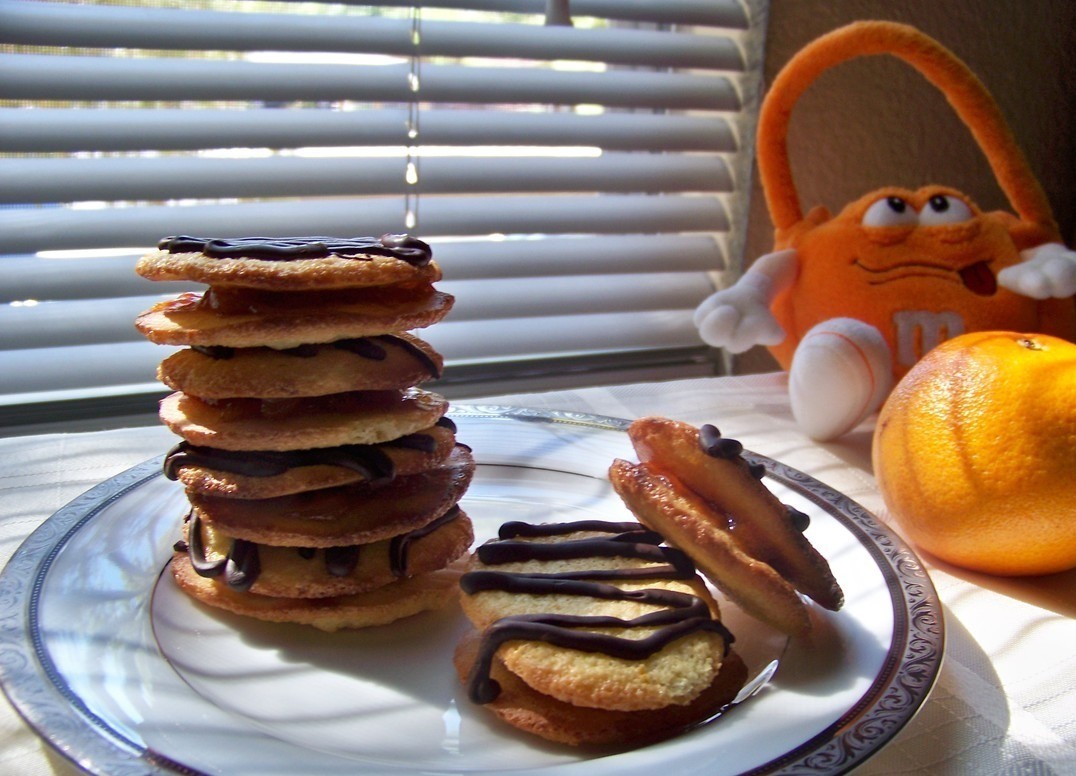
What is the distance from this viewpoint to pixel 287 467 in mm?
847

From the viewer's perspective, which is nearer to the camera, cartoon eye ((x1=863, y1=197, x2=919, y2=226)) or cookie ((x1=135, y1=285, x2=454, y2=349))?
cookie ((x1=135, y1=285, x2=454, y2=349))

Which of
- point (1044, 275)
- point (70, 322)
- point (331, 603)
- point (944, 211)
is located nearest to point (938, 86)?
point (944, 211)

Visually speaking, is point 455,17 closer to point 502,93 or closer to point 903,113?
point 502,93

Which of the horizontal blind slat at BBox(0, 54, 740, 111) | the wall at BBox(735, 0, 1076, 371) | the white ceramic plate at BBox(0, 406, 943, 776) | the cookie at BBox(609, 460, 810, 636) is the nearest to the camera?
the white ceramic plate at BBox(0, 406, 943, 776)

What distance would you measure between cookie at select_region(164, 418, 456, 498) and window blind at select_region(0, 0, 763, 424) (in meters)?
0.70

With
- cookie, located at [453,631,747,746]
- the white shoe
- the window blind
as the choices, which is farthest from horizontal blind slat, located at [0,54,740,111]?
cookie, located at [453,631,747,746]

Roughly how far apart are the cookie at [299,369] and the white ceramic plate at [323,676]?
19 cm

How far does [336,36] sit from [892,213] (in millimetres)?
883

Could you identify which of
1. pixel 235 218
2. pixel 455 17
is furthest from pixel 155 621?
pixel 455 17

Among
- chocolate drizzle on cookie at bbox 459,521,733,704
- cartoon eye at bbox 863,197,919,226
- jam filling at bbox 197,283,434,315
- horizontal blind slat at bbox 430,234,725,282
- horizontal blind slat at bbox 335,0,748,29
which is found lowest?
chocolate drizzle on cookie at bbox 459,521,733,704

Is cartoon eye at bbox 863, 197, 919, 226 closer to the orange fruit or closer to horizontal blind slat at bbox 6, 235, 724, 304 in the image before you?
the orange fruit

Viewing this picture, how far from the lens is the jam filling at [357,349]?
2.76 feet

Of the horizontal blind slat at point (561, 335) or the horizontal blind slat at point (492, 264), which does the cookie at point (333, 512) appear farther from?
the horizontal blind slat at point (561, 335)

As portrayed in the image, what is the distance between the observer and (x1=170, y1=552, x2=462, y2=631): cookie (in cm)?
85
